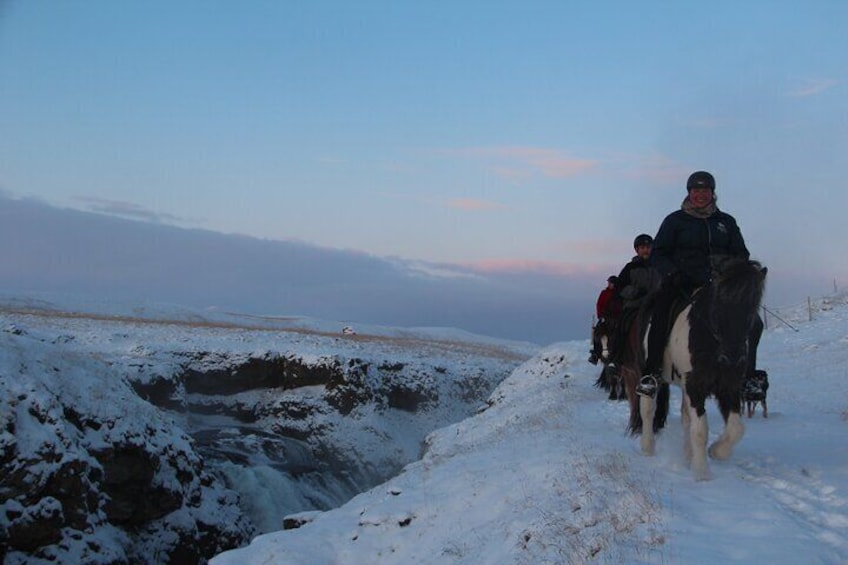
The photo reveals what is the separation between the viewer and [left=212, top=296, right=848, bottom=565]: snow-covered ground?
5.34 meters

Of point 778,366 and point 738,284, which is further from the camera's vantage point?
point 778,366

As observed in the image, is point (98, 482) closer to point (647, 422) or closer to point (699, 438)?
point (647, 422)

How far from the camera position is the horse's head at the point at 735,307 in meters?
6.70

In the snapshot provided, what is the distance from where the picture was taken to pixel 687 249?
26.1 ft

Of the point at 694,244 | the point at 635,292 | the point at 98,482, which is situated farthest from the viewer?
the point at 98,482

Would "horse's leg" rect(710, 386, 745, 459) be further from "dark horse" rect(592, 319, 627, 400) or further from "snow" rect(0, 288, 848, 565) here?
"dark horse" rect(592, 319, 627, 400)

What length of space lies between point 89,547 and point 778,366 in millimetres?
19523

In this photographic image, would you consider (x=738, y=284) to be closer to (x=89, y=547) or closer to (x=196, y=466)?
(x=89, y=547)

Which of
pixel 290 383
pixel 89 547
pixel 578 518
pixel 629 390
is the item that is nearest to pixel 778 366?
pixel 629 390

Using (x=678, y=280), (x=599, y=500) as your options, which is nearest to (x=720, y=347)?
(x=678, y=280)

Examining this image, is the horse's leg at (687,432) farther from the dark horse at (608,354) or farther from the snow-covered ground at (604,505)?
the dark horse at (608,354)

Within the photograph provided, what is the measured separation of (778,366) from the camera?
2202 cm

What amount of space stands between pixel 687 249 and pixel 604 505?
3082mm

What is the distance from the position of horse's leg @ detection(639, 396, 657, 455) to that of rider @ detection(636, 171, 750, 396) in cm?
40
